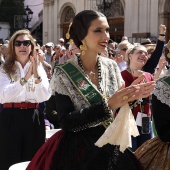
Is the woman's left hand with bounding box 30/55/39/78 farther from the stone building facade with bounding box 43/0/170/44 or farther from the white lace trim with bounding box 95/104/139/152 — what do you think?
the stone building facade with bounding box 43/0/170/44

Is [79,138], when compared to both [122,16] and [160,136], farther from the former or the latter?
[122,16]

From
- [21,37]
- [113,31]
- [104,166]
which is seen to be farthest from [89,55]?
[113,31]

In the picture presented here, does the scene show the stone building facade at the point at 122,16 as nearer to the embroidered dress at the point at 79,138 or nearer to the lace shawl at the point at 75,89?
the lace shawl at the point at 75,89

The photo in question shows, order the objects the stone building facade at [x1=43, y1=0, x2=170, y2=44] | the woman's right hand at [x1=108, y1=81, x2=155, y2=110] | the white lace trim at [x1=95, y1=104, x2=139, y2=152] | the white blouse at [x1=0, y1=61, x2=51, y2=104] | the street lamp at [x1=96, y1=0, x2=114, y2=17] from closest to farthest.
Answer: the woman's right hand at [x1=108, y1=81, x2=155, y2=110] → the white lace trim at [x1=95, y1=104, x2=139, y2=152] → the white blouse at [x1=0, y1=61, x2=51, y2=104] → the stone building facade at [x1=43, y1=0, x2=170, y2=44] → the street lamp at [x1=96, y1=0, x2=114, y2=17]

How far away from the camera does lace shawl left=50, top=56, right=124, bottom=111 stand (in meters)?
2.40

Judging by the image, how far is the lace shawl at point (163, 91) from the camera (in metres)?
2.65

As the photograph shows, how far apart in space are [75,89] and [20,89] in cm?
127

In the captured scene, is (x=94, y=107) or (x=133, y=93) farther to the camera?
(x=94, y=107)

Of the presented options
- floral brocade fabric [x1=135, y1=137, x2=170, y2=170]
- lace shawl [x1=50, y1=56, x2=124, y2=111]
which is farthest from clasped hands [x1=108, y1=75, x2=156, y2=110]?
floral brocade fabric [x1=135, y1=137, x2=170, y2=170]

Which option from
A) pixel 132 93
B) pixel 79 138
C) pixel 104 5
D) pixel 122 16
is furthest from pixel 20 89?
pixel 122 16

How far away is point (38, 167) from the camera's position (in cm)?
249

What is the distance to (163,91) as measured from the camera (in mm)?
2688

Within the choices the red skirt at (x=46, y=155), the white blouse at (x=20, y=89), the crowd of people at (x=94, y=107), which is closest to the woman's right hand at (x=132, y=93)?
the crowd of people at (x=94, y=107)

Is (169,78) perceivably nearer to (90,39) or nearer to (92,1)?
(90,39)
